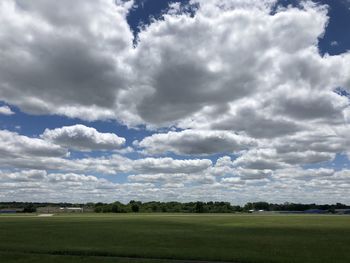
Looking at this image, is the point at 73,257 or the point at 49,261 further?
the point at 73,257

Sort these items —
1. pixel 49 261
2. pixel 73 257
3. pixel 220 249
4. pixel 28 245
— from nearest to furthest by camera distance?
pixel 49 261 → pixel 73 257 → pixel 220 249 → pixel 28 245

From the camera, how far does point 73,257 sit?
33.7 meters

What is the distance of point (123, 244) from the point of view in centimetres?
4419

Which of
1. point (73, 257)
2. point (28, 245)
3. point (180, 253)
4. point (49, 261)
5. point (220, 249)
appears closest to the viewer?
point (49, 261)

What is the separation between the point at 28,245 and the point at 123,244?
9429 mm

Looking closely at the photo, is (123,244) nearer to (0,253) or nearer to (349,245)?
(0,253)

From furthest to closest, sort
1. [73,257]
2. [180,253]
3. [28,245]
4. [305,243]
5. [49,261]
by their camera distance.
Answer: [305,243], [28,245], [180,253], [73,257], [49,261]

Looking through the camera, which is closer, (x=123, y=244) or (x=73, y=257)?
(x=73, y=257)

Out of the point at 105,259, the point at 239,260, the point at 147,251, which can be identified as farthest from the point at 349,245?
the point at 105,259

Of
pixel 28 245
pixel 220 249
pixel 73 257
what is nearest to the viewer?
pixel 73 257

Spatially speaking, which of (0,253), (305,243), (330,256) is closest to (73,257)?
(0,253)

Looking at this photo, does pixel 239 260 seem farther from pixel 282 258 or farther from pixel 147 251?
pixel 147 251

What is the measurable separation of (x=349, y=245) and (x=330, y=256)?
10240mm

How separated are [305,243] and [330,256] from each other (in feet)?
35.5
